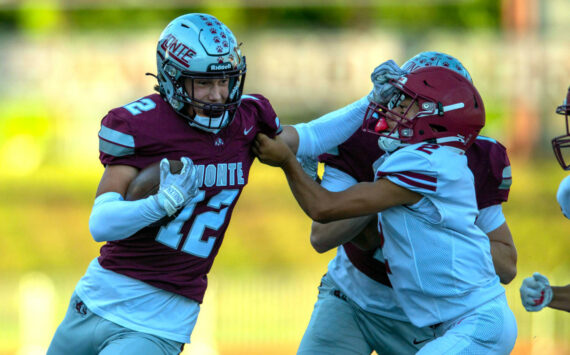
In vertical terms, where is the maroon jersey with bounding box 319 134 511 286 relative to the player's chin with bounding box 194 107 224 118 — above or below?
below

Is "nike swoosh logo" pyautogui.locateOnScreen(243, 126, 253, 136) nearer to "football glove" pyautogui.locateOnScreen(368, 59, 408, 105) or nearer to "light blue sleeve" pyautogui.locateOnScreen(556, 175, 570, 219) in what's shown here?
"football glove" pyautogui.locateOnScreen(368, 59, 408, 105)

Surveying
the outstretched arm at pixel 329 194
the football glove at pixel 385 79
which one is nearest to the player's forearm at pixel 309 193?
the outstretched arm at pixel 329 194

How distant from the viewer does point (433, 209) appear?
3172 mm

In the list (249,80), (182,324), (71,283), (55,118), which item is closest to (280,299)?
(71,283)

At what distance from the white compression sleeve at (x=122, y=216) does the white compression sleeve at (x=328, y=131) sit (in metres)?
0.92

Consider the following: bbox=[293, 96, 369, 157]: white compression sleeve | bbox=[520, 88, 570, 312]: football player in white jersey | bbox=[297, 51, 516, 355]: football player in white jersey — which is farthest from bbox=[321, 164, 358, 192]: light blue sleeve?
bbox=[520, 88, 570, 312]: football player in white jersey

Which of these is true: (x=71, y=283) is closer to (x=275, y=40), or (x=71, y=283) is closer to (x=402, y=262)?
(x=275, y=40)

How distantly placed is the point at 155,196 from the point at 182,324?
58 cm

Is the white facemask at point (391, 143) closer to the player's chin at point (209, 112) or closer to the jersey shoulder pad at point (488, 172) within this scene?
the jersey shoulder pad at point (488, 172)

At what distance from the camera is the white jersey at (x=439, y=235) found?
3.15 m

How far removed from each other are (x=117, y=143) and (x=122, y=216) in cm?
29

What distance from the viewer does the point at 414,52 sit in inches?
611

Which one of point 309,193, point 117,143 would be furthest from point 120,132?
point 309,193

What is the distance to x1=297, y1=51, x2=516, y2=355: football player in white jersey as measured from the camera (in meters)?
3.62
